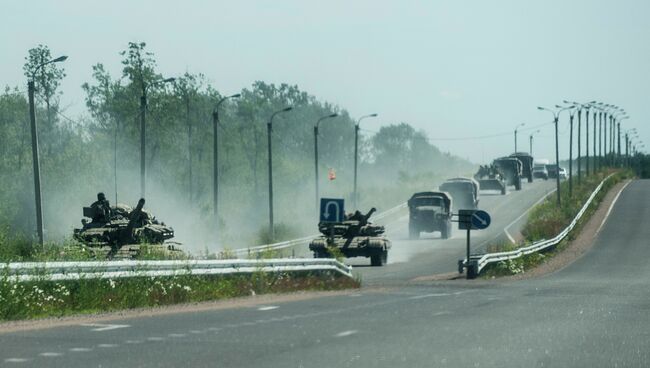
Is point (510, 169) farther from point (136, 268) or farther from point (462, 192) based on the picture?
point (136, 268)

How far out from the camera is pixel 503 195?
10494 centimetres

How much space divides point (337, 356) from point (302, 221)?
3003 inches

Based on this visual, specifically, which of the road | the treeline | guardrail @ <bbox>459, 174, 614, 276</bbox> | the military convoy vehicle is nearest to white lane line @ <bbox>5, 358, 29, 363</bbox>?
the road

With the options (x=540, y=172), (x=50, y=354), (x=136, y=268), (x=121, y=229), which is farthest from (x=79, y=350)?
(x=540, y=172)

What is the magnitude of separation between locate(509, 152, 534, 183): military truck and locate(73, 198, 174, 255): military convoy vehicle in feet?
262

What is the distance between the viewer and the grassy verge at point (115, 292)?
63.4 ft

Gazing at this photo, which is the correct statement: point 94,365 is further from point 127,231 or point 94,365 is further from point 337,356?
point 127,231

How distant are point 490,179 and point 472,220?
61.5m

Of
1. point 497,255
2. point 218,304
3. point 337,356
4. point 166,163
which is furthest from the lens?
point 166,163

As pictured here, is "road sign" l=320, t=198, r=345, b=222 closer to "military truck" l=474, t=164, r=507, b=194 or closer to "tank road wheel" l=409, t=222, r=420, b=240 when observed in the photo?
"tank road wheel" l=409, t=222, r=420, b=240

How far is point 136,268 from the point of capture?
2308 cm

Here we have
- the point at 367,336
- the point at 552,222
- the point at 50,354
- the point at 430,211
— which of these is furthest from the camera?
the point at 552,222

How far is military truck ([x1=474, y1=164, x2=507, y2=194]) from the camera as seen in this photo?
104 meters

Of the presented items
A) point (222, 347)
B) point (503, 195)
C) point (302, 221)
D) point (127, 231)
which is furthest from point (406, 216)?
point (222, 347)
